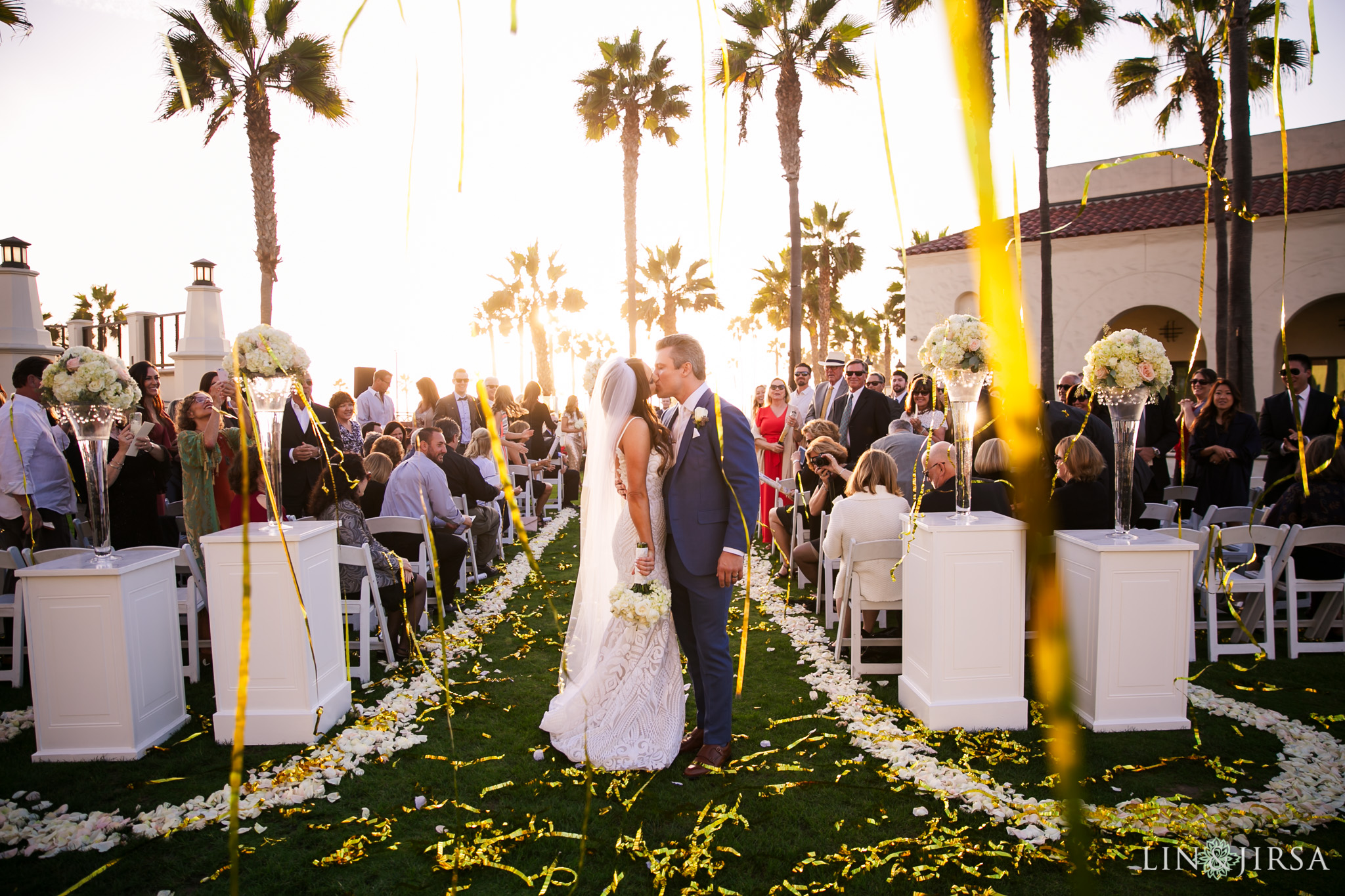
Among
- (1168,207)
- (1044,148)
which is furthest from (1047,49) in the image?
(1168,207)

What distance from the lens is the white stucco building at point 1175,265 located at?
50.0ft

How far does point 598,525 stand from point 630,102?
1766 centimetres

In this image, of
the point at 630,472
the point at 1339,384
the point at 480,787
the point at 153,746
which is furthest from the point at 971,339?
the point at 1339,384

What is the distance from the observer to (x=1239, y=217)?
7.20 m

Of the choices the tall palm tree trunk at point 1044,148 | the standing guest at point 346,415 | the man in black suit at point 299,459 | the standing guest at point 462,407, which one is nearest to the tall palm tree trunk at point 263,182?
the standing guest at point 462,407

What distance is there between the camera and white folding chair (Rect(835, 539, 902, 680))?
189 inches

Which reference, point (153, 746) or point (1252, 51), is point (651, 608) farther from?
point (1252, 51)

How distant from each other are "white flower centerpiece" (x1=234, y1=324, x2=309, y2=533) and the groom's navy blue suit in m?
2.24

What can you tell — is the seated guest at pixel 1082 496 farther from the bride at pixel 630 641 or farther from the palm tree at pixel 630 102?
the palm tree at pixel 630 102

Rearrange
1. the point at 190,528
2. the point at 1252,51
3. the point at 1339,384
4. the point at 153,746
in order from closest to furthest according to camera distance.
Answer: the point at 153,746 → the point at 190,528 → the point at 1252,51 → the point at 1339,384

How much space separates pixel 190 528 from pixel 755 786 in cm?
438

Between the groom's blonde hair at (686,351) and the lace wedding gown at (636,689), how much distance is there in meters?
0.49

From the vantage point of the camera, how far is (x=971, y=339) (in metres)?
4.23

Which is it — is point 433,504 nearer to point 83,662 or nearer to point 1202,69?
point 83,662
